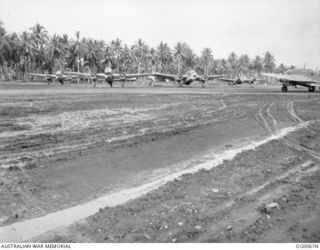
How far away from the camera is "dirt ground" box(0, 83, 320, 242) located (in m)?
5.23

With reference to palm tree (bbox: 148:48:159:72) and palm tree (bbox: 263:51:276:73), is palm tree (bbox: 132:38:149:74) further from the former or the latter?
palm tree (bbox: 263:51:276:73)

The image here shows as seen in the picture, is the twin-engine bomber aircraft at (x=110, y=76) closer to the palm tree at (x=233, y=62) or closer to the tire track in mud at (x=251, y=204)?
the tire track in mud at (x=251, y=204)

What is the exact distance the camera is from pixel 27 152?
10.1 metres

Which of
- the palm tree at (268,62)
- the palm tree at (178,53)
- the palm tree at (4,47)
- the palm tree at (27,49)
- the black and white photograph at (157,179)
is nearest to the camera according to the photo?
the black and white photograph at (157,179)

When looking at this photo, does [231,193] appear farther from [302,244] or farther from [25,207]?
[25,207]

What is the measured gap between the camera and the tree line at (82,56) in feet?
301

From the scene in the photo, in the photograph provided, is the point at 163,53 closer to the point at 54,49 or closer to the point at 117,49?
the point at 117,49

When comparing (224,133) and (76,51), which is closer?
(224,133)

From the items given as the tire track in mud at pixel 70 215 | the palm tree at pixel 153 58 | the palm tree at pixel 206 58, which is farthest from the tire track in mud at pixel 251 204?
the palm tree at pixel 206 58

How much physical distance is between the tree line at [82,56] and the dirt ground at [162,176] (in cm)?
7882

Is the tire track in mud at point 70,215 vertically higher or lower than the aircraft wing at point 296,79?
lower

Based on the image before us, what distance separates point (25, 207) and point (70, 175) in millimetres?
1949

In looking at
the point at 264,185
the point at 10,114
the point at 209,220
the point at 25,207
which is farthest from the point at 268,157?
the point at 10,114

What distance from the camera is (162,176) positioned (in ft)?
27.3
